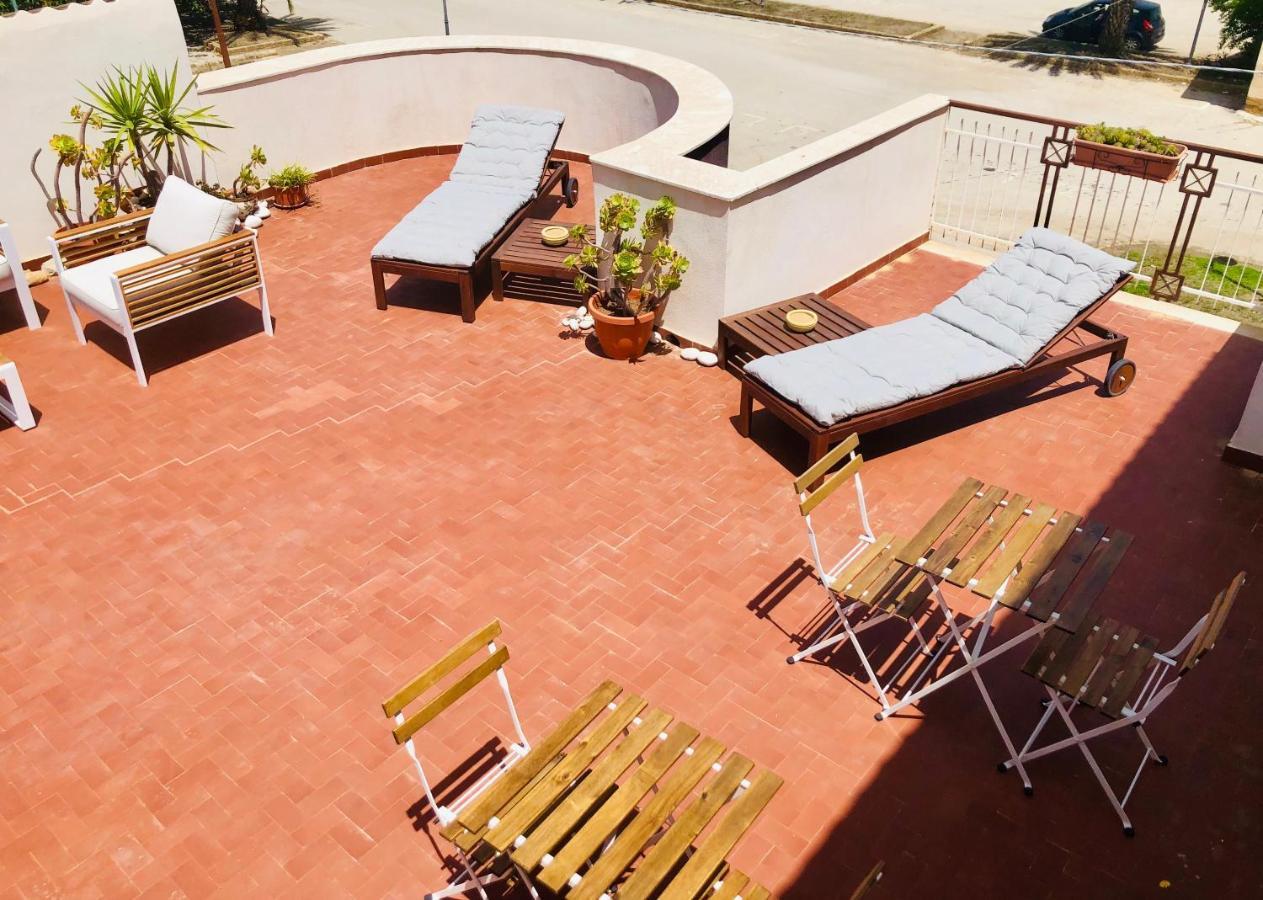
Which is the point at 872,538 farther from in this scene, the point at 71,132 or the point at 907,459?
the point at 71,132

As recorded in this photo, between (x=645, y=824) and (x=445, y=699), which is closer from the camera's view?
(x=645, y=824)

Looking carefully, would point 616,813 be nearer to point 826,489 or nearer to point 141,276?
point 826,489

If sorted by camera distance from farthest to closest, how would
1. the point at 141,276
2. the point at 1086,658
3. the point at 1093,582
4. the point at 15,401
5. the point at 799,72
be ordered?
1. the point at 799,72
2. the point at 141,276
3. the point at 15,401
4. the point at 1093,582
5. the point at 1086,658

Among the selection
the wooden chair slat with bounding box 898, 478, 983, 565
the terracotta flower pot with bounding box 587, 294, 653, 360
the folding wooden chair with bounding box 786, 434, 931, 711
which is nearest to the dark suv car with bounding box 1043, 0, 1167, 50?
the terracotta flower pot with bounding box 587, 294, 653, 360

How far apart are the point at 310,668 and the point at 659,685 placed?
1.93m

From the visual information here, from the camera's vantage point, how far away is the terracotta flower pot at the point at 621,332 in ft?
27.7

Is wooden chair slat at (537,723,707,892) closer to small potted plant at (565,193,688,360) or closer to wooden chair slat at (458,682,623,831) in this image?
wooden chair slat at (458,682,623,831)

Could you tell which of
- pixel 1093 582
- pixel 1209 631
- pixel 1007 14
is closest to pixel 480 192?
pixel 1093 582

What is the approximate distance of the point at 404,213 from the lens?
11.3 metres

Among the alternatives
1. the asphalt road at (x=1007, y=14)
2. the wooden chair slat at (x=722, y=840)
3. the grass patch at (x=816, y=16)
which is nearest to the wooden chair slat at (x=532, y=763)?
the wooden chair slat at (x=722, y=840)

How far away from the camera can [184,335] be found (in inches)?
358

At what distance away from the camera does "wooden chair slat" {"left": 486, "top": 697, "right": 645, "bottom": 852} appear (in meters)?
4.12

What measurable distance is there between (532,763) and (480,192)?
686cm

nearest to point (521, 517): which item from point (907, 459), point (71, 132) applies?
point (907, 459)
